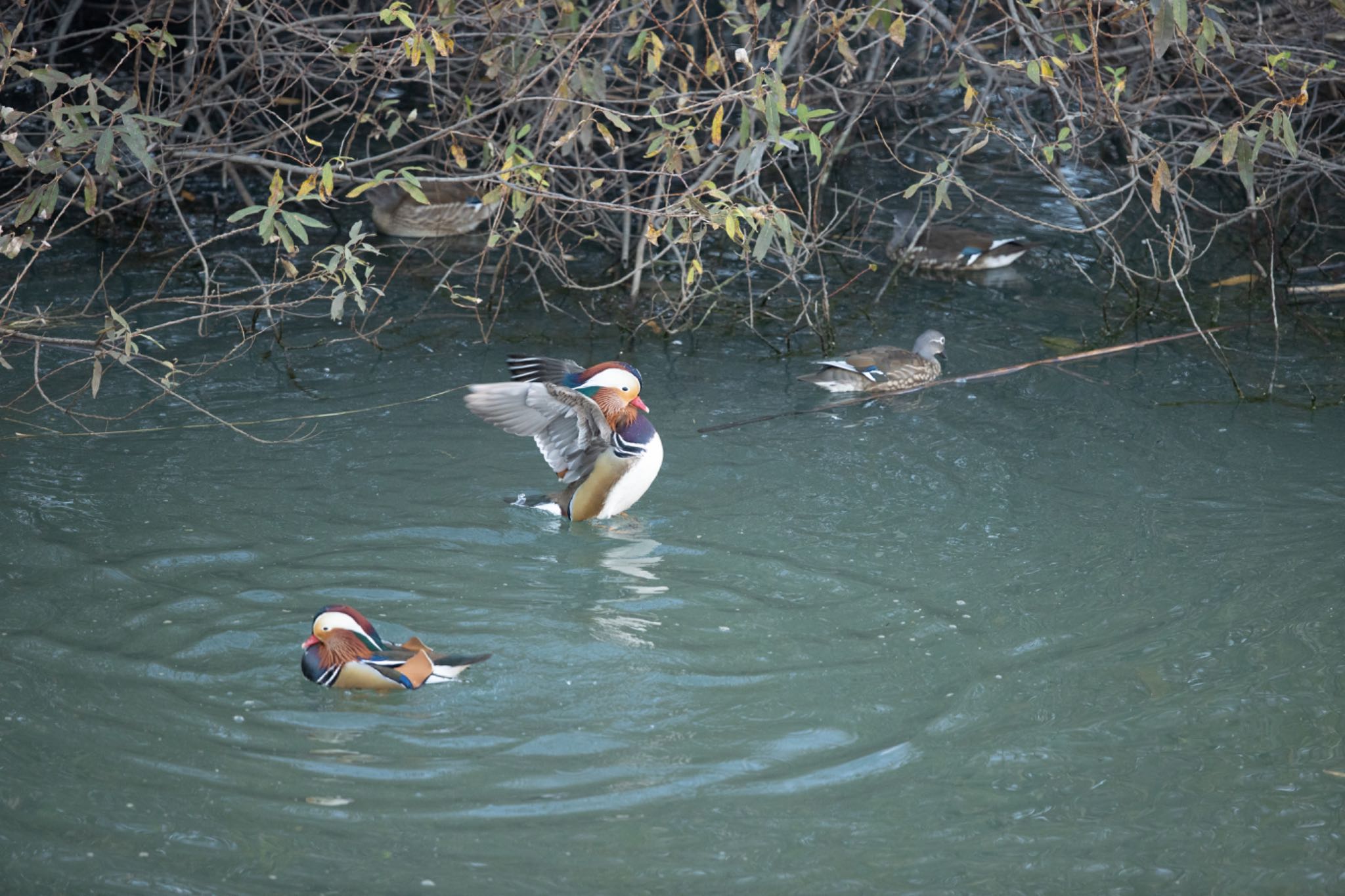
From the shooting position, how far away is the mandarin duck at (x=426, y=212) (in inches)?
406

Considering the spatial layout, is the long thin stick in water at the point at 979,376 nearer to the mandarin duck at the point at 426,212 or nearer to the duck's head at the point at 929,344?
the duck's head at the point at 929,344

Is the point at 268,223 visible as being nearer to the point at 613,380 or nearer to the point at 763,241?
the point at 613,380

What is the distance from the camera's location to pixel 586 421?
21.3ft

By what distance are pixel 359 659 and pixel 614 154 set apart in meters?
5.80

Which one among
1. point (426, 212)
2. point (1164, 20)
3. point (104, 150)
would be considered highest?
point (1164, 20)

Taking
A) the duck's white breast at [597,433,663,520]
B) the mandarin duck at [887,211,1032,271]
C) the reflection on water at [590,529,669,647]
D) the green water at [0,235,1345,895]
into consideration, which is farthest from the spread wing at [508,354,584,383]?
the mandarin duck at [887,211,1032,271]

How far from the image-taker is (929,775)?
435cm

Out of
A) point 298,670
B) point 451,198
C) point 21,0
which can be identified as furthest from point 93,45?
point 298,670

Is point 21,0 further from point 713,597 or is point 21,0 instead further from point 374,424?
point 713,597

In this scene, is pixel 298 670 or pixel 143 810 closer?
pixel 143 810

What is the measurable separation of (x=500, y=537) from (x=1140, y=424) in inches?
146

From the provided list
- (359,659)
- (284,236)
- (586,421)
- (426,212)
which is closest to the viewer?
(359,659)

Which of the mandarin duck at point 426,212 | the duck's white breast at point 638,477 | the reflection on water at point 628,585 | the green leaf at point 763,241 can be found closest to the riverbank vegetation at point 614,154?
the green leaf at point 763,241

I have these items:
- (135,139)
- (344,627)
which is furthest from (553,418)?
(135,139)
